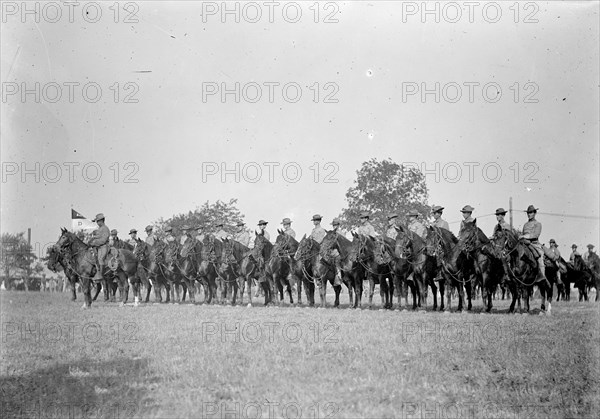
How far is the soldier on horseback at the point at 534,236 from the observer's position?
55.7ft

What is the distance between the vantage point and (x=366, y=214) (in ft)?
68.1

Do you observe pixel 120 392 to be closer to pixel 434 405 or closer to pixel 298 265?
pixel 434 405

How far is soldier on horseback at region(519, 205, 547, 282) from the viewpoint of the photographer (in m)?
17.0

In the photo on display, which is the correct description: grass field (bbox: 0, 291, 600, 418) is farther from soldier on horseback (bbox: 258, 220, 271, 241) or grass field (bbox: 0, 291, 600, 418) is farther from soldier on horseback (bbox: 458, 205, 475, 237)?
soldier on horseback (bbox: 258, 220, 271, 241)

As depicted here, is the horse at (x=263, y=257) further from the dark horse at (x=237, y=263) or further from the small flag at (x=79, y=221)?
the small flag at (x=79, y=221)

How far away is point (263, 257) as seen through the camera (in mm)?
21719

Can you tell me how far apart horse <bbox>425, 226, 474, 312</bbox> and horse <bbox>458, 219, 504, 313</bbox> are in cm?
26

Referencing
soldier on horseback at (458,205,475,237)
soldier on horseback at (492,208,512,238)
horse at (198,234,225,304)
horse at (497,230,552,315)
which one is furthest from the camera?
horse at (198,234,225,304)

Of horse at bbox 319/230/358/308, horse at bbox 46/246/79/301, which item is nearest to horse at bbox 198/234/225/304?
horse at bbox 46/246/79/301

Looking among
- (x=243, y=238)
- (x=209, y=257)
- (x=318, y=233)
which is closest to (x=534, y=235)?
(x=318, y=233)

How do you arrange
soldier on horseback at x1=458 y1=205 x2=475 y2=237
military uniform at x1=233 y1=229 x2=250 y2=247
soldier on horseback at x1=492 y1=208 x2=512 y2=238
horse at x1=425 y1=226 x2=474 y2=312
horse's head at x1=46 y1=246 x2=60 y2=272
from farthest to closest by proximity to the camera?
military uniform at x1=233 y1=229 x2=250 y2=247
horse's head at x1=46 y1=246 x2=60 y2=272
soldier on horseback at x1=458 y1=205 x2=475 y2=237
horse at x1=425 y1=226 x2=474 y2=312
soldier on horseback at x1=492 y1=208 x2=512 y2=238

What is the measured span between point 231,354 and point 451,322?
19.1 feet

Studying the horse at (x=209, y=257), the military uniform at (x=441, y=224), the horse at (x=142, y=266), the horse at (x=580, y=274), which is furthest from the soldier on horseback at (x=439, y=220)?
the horse at (x=142, y=266)

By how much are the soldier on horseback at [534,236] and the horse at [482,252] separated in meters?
0.86
